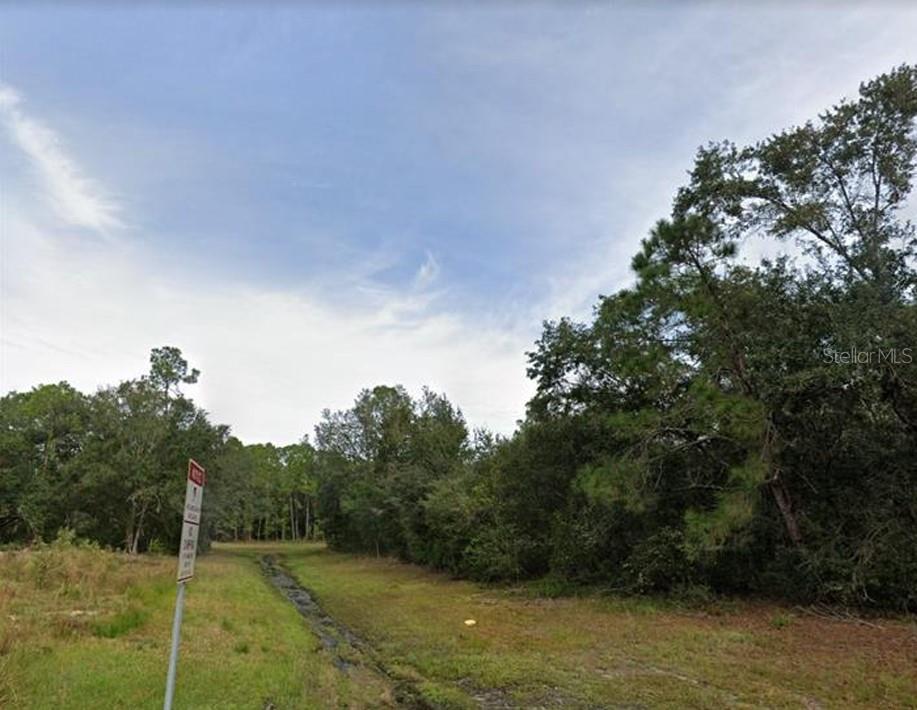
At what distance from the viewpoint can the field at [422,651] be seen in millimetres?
6793

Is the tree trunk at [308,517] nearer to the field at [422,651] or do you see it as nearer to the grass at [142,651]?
the field at [422,651]

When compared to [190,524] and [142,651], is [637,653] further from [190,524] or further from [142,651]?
[190,524]

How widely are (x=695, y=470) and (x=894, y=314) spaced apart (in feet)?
18.9

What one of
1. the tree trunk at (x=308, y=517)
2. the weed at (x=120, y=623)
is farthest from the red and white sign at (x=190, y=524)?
the tree trunk at (x=308, y=517)

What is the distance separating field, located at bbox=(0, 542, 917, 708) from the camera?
6793mm

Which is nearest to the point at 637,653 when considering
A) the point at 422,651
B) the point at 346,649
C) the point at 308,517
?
the point at 422,651

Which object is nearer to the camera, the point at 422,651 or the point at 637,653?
the point at 637,653

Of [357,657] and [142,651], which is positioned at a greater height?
[142,651]

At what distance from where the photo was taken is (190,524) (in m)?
4.87

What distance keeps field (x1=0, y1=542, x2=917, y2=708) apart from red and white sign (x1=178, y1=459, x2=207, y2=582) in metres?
2.17

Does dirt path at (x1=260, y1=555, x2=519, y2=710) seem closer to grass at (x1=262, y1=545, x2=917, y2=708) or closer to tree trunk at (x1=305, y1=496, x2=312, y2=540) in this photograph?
grass at (x1=262, y1=545, x2=917, y2=708)

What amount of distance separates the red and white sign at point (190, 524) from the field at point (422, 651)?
2170mm

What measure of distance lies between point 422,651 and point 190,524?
20.8 ft

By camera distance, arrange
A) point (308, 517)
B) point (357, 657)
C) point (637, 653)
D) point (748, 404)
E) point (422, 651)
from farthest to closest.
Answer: point (308, 517) → point (748, 404) → point (422, 651) → point (357, 657) → point (637, 653)
